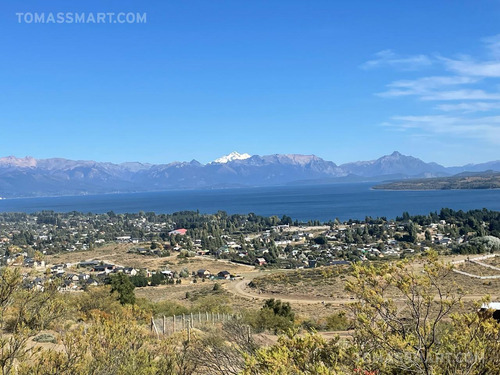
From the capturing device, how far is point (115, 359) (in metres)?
9.33

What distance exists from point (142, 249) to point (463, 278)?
2218 inches

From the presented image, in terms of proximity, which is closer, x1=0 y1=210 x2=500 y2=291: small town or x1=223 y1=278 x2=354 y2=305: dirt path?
x1=223 y1=278 x2=354 y2=305: dirt path

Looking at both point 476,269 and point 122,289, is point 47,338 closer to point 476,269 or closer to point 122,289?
point 122,289

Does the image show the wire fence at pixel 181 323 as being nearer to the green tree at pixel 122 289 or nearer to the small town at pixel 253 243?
the green tree at pixel 122 289

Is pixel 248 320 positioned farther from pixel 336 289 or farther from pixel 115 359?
pixel 336 289

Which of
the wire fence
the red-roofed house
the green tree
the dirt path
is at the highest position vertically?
the wire fence

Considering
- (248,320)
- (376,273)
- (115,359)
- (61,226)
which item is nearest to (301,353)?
(376,273)

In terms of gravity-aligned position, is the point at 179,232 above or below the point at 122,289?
below

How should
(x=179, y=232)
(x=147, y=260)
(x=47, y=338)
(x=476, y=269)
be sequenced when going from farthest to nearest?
(x=179, y=232)
(x=147, y=260)
(x=476, y=269)
(x=47, y=338)

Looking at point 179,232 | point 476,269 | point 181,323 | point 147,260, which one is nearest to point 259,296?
point 181,323

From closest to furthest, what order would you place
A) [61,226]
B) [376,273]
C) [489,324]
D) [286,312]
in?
[489,324], [376,273], [286,312], [61,226]

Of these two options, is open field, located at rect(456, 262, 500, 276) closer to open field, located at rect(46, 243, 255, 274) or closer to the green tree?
open field, located at rect(46, 243, 255, 274)

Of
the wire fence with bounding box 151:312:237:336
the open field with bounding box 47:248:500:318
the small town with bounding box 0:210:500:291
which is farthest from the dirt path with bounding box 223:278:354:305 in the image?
the wire fence with bounding box 151:312:237:336

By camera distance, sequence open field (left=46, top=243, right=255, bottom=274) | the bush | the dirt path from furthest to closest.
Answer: open field (left=46, top=243, right=255, bottom=274) < the dirt path < the bush
